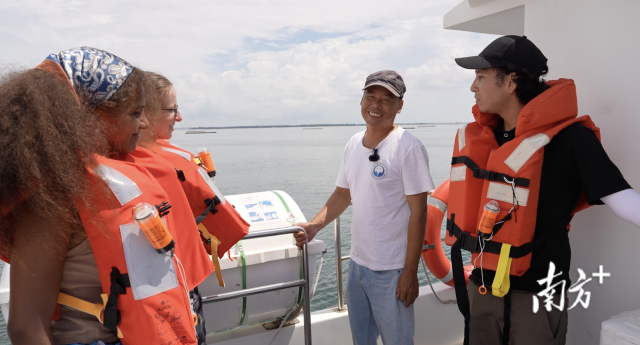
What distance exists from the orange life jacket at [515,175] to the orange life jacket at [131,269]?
122 cm

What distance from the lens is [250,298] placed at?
2.38 m

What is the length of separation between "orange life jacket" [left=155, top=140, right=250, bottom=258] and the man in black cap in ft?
3.44

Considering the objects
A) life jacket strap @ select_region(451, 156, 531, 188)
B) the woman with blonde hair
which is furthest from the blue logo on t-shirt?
the woman with blonde hair

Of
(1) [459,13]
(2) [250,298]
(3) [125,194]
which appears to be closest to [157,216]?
(3) [125,194]

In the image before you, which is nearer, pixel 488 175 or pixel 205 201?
pixel 488 175

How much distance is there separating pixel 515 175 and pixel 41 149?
1575 millimetres

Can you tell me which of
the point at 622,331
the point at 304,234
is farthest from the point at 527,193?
the point at 304,234

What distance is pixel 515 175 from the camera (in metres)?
1.74

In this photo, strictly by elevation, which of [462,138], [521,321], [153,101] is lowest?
[521,321]

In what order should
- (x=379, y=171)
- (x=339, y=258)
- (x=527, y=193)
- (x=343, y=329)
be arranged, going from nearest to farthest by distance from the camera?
1. (x=527, y=193)
2. (x=379, y=171)
3. (x=339, y=258)
4. (x=343, y=329)

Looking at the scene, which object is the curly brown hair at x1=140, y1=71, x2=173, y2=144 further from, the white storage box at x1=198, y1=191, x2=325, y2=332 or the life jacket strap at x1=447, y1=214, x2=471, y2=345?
the life jacket strap at x1=447, y1=214, x2=471, y2=345

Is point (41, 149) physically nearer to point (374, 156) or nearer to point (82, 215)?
point (82, 215)

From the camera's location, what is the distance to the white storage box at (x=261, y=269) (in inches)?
91.4

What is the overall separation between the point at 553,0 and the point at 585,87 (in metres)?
0.53
